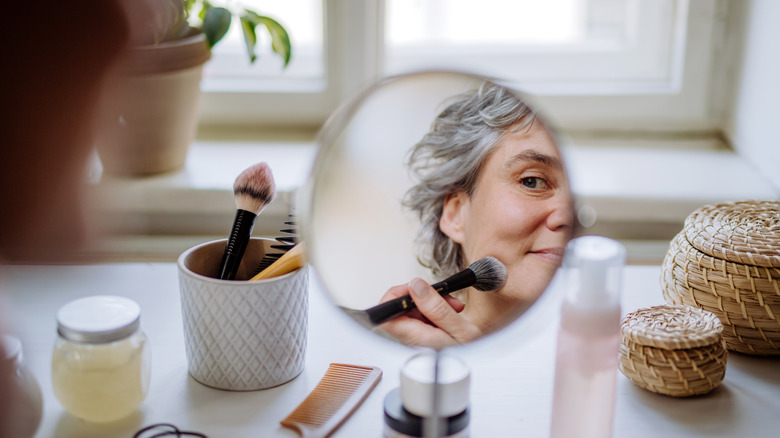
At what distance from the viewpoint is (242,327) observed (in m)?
0.56

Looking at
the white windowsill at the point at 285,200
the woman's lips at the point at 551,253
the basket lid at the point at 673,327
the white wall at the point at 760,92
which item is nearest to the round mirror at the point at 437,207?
the woman's lips at the point at 551,253

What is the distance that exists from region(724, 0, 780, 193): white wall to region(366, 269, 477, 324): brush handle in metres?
0.55

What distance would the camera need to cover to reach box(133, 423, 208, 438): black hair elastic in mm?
520

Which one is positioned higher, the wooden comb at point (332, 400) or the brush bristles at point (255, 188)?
the brush bristles at point (255, 188)

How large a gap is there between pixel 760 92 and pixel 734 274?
0.42 metres

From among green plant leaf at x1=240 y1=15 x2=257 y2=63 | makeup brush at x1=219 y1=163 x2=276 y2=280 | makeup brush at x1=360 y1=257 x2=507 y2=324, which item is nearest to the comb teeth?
makeup brush at x1=219 y1=163 x2=276 y2=280

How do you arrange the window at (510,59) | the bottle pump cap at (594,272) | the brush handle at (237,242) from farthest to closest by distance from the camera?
1. the window at (510,59)
2. the brush handle at (237,242)
3. the bottle pump cap at (594,272)

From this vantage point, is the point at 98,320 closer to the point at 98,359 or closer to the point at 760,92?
the point at 98,359

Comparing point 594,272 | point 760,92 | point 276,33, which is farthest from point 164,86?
point 760,92

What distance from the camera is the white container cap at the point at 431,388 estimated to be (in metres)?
0.49

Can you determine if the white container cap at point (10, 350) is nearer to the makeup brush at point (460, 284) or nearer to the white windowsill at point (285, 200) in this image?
the makeup brush at point (460, 284)

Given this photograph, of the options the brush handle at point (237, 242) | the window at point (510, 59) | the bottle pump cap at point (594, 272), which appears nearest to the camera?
→ the bottle pump cap at point (594, 272)

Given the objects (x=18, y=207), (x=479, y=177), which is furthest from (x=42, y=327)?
(x=479, y=177)

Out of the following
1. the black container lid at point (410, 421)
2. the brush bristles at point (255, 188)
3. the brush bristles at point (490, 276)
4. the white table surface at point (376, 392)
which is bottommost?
the white table surface at point (376, 392)
